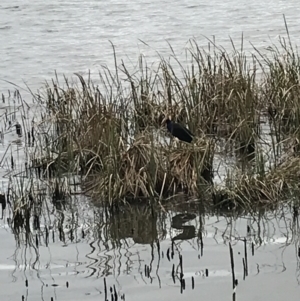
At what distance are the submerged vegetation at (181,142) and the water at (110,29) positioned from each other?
3.84 metres

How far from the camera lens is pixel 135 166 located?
672cm

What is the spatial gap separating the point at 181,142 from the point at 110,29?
35.1ft

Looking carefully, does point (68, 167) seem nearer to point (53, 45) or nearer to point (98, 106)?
point (98, 106)

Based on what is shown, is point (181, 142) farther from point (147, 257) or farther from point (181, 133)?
point (147, 257)

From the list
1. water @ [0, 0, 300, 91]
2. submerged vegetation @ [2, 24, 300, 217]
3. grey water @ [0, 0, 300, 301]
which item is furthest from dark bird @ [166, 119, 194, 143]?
water @ [0, 0, 300, 91]

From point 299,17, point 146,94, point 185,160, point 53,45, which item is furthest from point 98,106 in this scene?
point 299,17

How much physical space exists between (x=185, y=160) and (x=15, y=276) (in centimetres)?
210

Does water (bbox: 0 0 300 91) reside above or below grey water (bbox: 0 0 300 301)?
below

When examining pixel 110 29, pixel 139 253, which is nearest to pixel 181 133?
pixel 139 253

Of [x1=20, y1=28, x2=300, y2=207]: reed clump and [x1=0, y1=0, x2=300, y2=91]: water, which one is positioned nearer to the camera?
[x1=20, y1=28, x2=300, y2=207]: reed clump

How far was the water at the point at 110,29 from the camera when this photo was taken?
1402cm

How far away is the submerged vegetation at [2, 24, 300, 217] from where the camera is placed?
647 centimetres

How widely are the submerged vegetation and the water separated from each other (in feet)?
12.6

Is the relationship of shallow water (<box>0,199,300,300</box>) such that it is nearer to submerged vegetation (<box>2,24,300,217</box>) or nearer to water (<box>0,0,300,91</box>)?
submerged vegetation (<box>2,24,300,217</box>)
